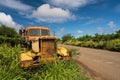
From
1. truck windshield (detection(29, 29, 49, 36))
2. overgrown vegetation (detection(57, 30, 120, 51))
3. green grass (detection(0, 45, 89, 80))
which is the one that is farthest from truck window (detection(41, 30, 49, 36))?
green grass (detection(0, 45, 89, 80))

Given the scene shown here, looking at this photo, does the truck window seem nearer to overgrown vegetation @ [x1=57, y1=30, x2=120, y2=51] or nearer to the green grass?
overgrown vegetation @ [x1=57, y1=30, x2=120, y2=51]

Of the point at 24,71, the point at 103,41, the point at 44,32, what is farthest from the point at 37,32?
the point at 103,41

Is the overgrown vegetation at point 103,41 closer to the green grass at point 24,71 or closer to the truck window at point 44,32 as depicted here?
the truck window at point 44,32

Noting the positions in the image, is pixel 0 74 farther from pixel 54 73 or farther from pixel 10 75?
pixel 54 73

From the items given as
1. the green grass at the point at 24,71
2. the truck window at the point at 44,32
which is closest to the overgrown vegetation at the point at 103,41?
the truck window at the point at 44,32

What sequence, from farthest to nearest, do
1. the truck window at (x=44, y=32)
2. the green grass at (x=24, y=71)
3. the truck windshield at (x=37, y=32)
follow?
the truck window at (x=44, y=32) → the truck windshield at (x=37, y=32) → the green grass at (x=24, y=71)

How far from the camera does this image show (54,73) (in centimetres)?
658

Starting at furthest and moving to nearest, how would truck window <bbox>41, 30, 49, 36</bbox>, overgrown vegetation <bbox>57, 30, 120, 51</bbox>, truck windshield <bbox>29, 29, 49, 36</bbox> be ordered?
overgrown vegetation <bbox>57, 30, 120, 51</bbox>, truck window <bbox>41, 30, 49, 36</bbox>, truck windshield <bbox>29, 29, 49, 36</bbox>

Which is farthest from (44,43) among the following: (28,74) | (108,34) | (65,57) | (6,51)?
(108,34)

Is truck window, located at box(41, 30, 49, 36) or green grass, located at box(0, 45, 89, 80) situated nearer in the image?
green grass, located at box(0, 45, 89, 80)

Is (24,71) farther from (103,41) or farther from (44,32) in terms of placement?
(103,41)

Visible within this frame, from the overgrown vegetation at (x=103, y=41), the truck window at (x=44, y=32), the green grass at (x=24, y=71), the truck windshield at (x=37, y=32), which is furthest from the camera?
the overgrown vegetation at (x=103, y=41)

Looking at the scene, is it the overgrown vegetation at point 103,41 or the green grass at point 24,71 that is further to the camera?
the overgrown vegetation at point 103,41

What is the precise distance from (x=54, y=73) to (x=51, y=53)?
8.05 ft
